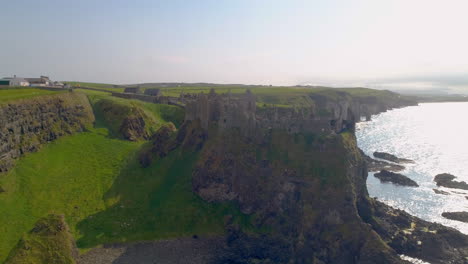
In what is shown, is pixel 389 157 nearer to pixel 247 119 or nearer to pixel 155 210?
pixel 247 119

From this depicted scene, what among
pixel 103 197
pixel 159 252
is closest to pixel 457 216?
pixel 159 252

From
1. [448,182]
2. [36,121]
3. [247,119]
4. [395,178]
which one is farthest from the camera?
[448,182]

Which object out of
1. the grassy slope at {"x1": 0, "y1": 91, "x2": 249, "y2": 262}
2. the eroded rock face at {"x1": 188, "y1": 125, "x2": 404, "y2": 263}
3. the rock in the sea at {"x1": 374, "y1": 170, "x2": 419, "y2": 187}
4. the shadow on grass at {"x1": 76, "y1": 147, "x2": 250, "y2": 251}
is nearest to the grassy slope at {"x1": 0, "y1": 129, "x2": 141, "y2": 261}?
the grassy slope at {"x1": 0, "y1": 91, "x2": 249, "y2": 262}

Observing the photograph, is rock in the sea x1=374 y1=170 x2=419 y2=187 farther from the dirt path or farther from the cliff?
the dirt path

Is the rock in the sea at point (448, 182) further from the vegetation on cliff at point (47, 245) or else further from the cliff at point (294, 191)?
the vegetation on cliff at point (47, 245)

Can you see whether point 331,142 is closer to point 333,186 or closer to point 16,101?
point 333,186

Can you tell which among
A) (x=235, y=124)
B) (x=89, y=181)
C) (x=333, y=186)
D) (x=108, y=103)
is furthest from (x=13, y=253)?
(x=108, y=103)
